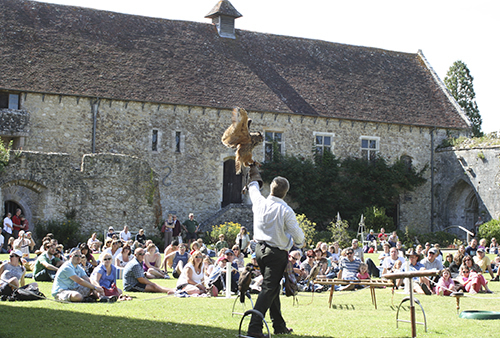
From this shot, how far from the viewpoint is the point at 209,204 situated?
27797 mm

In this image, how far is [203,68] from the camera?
28.8 meters

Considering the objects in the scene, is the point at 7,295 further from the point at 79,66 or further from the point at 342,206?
the point at 342,206

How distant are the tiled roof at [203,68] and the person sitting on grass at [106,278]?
15.3 m

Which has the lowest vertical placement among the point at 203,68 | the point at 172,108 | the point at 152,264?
the point at 152,264

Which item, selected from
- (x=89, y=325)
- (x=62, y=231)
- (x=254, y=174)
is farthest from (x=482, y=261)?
(x=62, y=231)

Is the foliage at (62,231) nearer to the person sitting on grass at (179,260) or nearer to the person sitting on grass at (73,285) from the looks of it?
the person sitting on grass at (179,260)

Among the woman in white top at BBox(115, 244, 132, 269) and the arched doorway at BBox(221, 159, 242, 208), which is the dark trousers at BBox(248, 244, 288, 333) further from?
the arched doorway at BBox(221, 159, 242, 208)

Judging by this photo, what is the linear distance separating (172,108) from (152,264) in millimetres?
12615

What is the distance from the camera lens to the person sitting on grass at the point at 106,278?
36.1 ft

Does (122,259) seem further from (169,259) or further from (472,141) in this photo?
(472,141)

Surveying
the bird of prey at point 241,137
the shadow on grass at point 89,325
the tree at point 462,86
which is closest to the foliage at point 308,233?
the shadow on grass at point 89,325

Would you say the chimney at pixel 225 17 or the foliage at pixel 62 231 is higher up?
the chimney at pixel 225 17

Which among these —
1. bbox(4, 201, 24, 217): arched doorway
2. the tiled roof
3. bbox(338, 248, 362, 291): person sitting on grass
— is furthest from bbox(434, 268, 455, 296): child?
the tiled roof

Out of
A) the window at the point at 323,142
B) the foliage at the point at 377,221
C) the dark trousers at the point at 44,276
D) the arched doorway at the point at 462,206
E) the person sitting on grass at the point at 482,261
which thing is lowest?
the dark trousers at the point at 44,276
